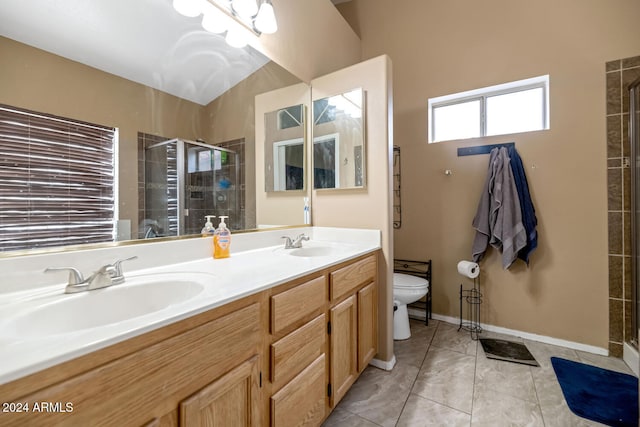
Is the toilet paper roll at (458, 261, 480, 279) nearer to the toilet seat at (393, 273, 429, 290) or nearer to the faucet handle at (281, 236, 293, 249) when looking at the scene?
the toilet seat at (393, 273, 429, 290)

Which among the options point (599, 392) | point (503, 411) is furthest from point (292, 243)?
point (599, 392)

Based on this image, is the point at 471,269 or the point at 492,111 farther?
the point at 492,111

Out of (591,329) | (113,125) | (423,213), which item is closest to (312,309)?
(113,125)

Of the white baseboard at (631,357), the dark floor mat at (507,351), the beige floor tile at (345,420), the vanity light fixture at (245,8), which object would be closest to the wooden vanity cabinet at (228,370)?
the beige floor tile at (345,420)

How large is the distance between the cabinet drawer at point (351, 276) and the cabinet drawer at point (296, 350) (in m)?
0.15

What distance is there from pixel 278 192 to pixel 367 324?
104 centimetres

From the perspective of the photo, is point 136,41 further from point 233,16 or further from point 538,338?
point 538,338

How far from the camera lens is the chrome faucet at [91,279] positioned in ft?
2.68

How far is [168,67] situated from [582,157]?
8.86 feet

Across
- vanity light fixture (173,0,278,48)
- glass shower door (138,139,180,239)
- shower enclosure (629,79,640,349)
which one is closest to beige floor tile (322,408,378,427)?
glass shower door (138,139,180,239)

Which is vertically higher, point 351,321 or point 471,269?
point 471,269

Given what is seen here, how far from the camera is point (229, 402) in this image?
2.53ft

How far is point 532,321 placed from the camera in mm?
2133

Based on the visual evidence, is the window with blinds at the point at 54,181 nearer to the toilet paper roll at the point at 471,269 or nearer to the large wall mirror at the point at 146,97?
the large wall mirror at the point at 146,97
